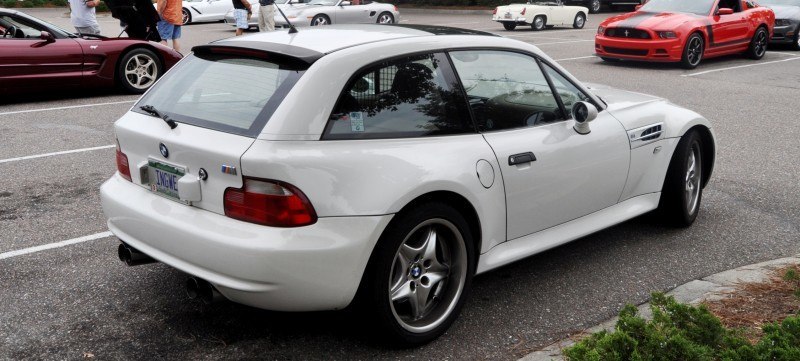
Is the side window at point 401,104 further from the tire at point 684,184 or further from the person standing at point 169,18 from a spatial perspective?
the person standing at point 169,18

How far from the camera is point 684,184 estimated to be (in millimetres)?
5500

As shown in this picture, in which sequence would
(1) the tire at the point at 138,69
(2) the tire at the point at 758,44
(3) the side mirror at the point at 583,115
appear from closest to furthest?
1. (3) the side mirror at the point at 583,115
2. (1) the tire at the point at 138,69
3. (2) the tire at the point at 758,44

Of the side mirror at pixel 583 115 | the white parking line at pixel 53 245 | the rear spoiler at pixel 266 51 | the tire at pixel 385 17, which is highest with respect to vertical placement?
the rear spoiler at pixel 266 51

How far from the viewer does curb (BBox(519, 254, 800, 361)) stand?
13.5 ft

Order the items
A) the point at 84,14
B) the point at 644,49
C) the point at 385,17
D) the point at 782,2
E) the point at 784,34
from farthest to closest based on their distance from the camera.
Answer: the point at 385,17 → the point at 782,2 → the point at 784,34 → the point at 644,49 → the point at 84,14

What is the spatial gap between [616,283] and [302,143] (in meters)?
2.21

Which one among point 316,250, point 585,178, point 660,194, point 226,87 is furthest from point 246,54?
point 660,194

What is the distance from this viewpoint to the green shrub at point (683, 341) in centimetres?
307

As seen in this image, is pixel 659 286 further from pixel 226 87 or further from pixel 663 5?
pixel 663 5

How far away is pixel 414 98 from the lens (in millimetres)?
3988

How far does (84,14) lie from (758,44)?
1292cm

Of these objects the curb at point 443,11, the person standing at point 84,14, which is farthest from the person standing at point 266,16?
the curb at point 443,11

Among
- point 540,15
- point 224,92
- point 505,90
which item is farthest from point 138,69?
point 540,15

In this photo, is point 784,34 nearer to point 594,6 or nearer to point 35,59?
point 594,6
